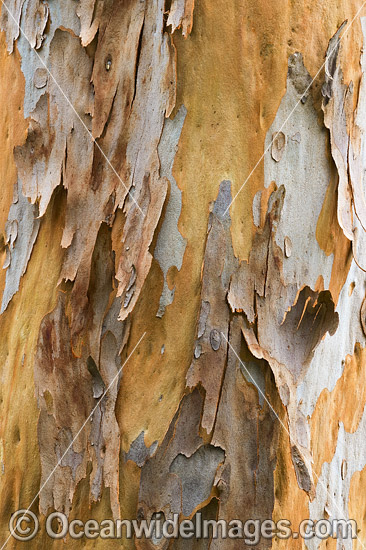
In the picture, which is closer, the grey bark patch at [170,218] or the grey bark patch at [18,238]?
the grey bark patch at [170,218]

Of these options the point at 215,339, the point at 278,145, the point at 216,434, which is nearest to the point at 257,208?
the point at 278,145

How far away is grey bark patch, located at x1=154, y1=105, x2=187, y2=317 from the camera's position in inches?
36.2

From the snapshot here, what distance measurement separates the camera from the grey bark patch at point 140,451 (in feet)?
A: 2.99

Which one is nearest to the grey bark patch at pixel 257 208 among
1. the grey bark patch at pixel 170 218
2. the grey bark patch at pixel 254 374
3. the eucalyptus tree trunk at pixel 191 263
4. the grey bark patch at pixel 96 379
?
the eucalyptus tree trunk at pixel 191 263

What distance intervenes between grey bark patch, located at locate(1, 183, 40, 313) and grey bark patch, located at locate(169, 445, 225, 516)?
17.7 inches

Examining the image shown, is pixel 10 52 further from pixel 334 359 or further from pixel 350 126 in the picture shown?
pixel 334 359

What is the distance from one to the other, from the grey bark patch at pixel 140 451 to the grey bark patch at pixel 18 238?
0.36 meters

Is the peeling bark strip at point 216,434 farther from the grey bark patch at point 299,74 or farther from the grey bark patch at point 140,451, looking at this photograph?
the grey bark patch at point 299,74

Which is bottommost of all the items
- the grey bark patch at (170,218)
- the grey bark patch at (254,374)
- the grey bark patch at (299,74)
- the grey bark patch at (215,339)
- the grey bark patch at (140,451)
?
the grey bark patch at (140,451)

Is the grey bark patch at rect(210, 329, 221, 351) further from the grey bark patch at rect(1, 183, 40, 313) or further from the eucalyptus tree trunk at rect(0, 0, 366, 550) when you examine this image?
the grey bark patch at rect(1, 183, 40, 313)

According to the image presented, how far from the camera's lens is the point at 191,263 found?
92 centimetres

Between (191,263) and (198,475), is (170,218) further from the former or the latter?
(198,475)

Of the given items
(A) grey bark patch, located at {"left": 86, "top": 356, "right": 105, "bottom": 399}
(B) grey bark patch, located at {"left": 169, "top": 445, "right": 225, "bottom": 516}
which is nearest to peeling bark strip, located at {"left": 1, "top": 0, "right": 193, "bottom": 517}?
(A) grey bark patch, located at {"left": 86, "top": 356, "right": 105, "bottom": 399}

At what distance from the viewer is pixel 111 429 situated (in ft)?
3.04
